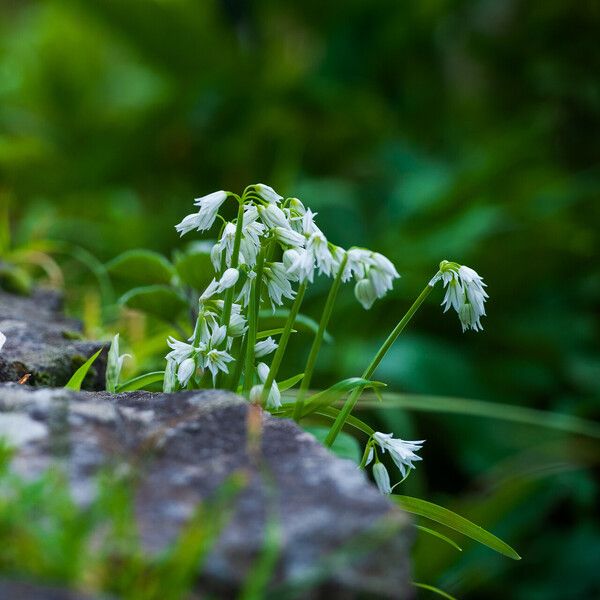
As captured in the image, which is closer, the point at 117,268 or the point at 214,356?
the point at 214,356

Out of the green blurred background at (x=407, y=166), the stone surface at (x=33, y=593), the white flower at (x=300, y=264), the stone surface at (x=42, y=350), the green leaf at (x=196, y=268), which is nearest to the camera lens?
the stone surface at (x=33, y=593)

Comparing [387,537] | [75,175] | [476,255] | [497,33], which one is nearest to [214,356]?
[387,537]

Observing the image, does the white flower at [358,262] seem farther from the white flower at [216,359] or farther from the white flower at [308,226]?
the white flower at [216,359]

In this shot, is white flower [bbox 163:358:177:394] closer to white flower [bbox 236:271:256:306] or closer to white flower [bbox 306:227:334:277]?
white flower [bbox 236:271:256:306]

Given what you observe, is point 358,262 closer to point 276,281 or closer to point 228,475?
point 276,281

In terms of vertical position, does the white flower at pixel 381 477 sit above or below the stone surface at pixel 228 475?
above

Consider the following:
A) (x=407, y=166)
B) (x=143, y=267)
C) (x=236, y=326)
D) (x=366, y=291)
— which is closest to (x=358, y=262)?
(x=366, y=291)

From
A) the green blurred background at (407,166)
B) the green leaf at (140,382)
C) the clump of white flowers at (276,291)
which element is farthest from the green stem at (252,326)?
the green blurred background at (407,166)

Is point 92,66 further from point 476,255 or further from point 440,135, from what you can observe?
point 476,255
